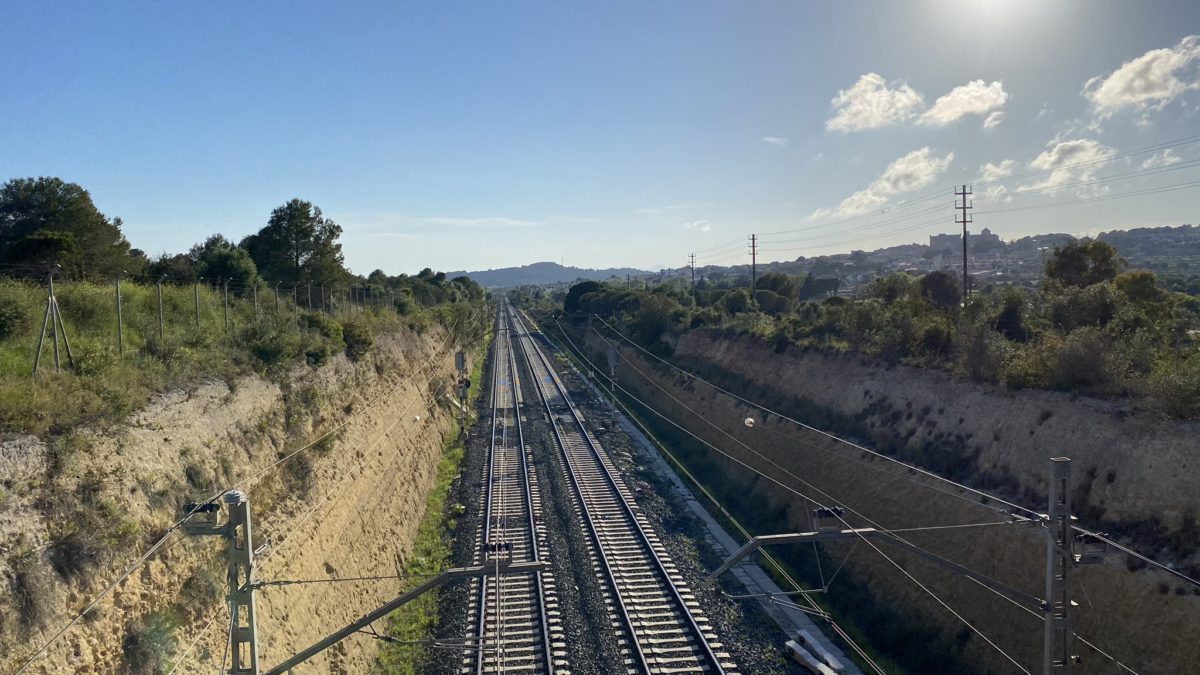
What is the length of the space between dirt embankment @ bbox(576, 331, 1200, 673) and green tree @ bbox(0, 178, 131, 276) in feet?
86.9

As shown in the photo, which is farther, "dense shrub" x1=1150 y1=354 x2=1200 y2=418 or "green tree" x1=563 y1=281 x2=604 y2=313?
"green tree" x1=563 y1=281 x2=604 y2=313

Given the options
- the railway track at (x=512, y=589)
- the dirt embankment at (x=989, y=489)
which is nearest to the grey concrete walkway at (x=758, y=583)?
the dirt embankment at (x=989, y=489)

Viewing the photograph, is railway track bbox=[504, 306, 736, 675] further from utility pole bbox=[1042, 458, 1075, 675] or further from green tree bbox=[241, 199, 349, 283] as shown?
green tree bbox=[241, 199, 349, 283]

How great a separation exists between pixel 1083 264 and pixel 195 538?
37.1 meters

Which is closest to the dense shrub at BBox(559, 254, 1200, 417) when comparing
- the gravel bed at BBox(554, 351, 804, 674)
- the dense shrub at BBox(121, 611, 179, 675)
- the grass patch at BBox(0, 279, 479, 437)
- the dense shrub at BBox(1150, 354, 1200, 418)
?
the dense shrub at BBox(1150, 354, 1200, 418)

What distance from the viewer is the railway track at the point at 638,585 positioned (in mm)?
15438

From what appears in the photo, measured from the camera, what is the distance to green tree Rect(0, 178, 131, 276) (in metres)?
24.1

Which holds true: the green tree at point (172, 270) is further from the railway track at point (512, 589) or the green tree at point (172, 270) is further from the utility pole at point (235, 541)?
the utility pole at point (235, 541)

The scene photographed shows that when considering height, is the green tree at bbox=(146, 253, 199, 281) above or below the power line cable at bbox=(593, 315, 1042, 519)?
above

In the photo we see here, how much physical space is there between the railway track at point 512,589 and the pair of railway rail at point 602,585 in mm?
27

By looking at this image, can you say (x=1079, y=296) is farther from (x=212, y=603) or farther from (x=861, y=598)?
(x=212, y=603)

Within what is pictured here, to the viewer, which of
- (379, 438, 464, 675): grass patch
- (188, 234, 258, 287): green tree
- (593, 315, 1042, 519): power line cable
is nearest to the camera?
(593, 315, 1042, 519): power line cable

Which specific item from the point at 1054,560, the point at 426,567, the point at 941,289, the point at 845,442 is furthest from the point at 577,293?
the point at 1054,560

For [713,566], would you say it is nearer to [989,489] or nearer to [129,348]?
[989,489]
